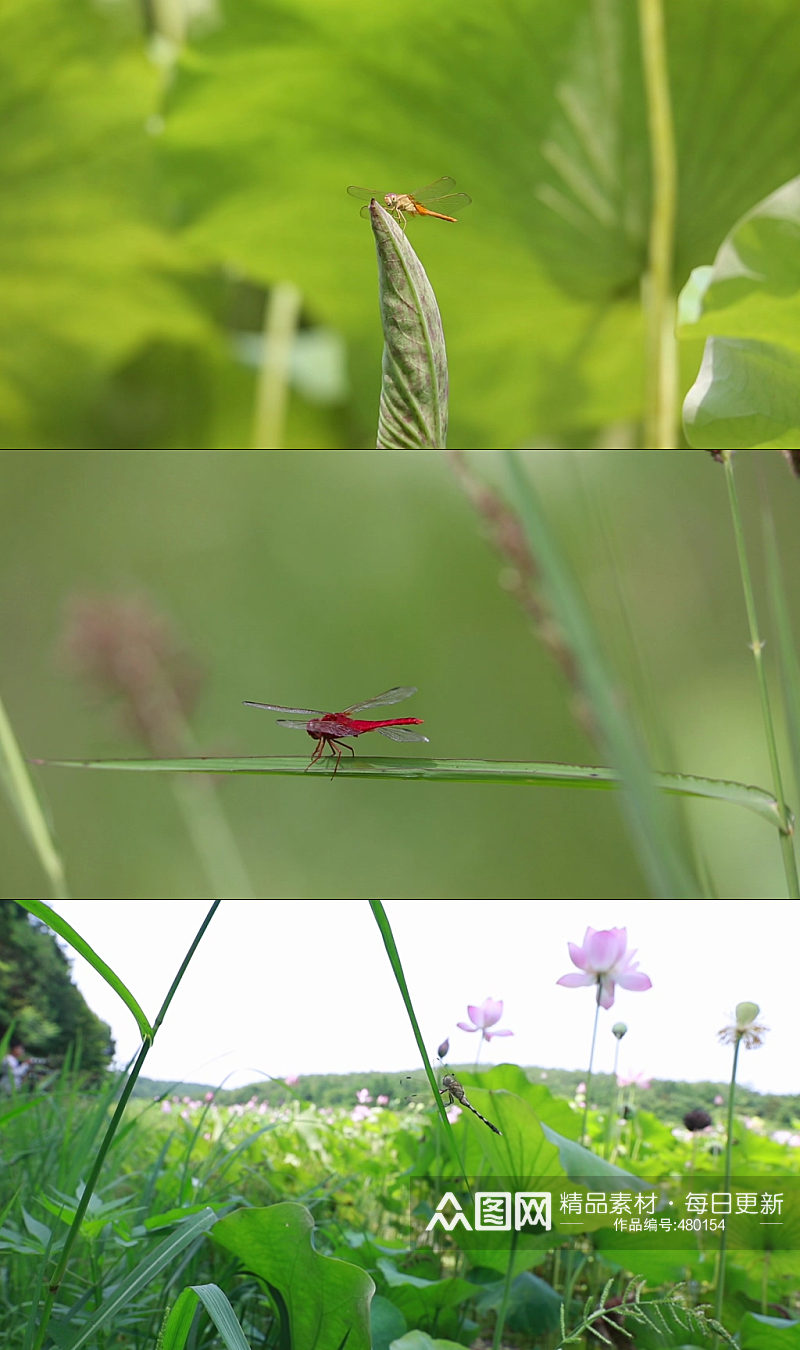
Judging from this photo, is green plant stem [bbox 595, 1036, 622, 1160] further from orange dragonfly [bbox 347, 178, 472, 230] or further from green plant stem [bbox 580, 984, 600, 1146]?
orange dragonfly [bbox 347, 178, 472, 230]

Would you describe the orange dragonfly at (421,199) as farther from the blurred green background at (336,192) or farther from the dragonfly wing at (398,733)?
the dragonfly wing at (398,733)

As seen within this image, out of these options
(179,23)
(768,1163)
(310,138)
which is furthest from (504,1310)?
(179,23)

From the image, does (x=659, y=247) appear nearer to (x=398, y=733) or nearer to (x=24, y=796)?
(x=398, y=733)

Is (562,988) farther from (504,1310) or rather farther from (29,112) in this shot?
(29,112)

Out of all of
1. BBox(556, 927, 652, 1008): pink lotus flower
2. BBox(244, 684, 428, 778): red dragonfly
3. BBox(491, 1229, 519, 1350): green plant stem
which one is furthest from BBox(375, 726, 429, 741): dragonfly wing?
BBox(491, 1229, 519, 1350): green plant stem

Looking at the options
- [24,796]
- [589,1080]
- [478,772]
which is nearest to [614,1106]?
[589,1080]
